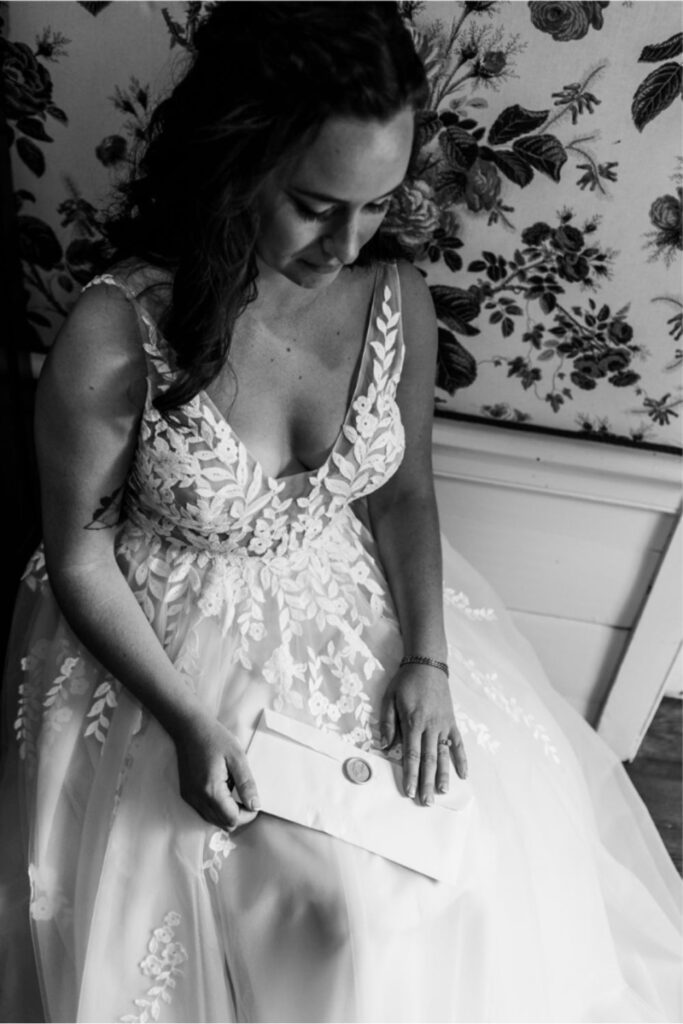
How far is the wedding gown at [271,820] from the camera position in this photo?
2.91 feet

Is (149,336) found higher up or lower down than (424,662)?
higher up

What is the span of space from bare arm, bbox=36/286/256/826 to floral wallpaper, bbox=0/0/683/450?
0.35 meters

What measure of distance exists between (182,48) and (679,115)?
573 mm

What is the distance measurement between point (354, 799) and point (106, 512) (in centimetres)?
40

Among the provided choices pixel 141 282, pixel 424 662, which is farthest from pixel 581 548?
pixel 141 282

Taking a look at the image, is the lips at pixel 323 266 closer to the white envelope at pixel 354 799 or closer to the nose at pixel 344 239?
the nose at pixel 344 239

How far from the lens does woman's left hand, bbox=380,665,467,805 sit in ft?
3.16

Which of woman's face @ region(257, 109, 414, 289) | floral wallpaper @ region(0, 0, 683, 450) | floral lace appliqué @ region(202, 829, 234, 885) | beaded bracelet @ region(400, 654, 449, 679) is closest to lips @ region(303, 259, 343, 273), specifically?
woman's face @ region(257, 109, 414, 289)

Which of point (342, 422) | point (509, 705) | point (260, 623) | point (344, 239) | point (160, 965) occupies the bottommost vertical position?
point (160, 965)

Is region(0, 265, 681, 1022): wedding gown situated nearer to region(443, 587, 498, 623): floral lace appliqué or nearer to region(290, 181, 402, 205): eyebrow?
region(443, 587, 498, 623): floral lace appliqué

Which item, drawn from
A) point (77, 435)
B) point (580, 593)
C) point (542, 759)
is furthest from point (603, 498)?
point (77, 435)

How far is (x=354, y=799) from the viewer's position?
925 mm

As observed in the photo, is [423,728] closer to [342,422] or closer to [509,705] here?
[509,705]

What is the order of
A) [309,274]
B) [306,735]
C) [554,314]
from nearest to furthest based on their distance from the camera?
[309,274]
[306,735]
[554,314]
